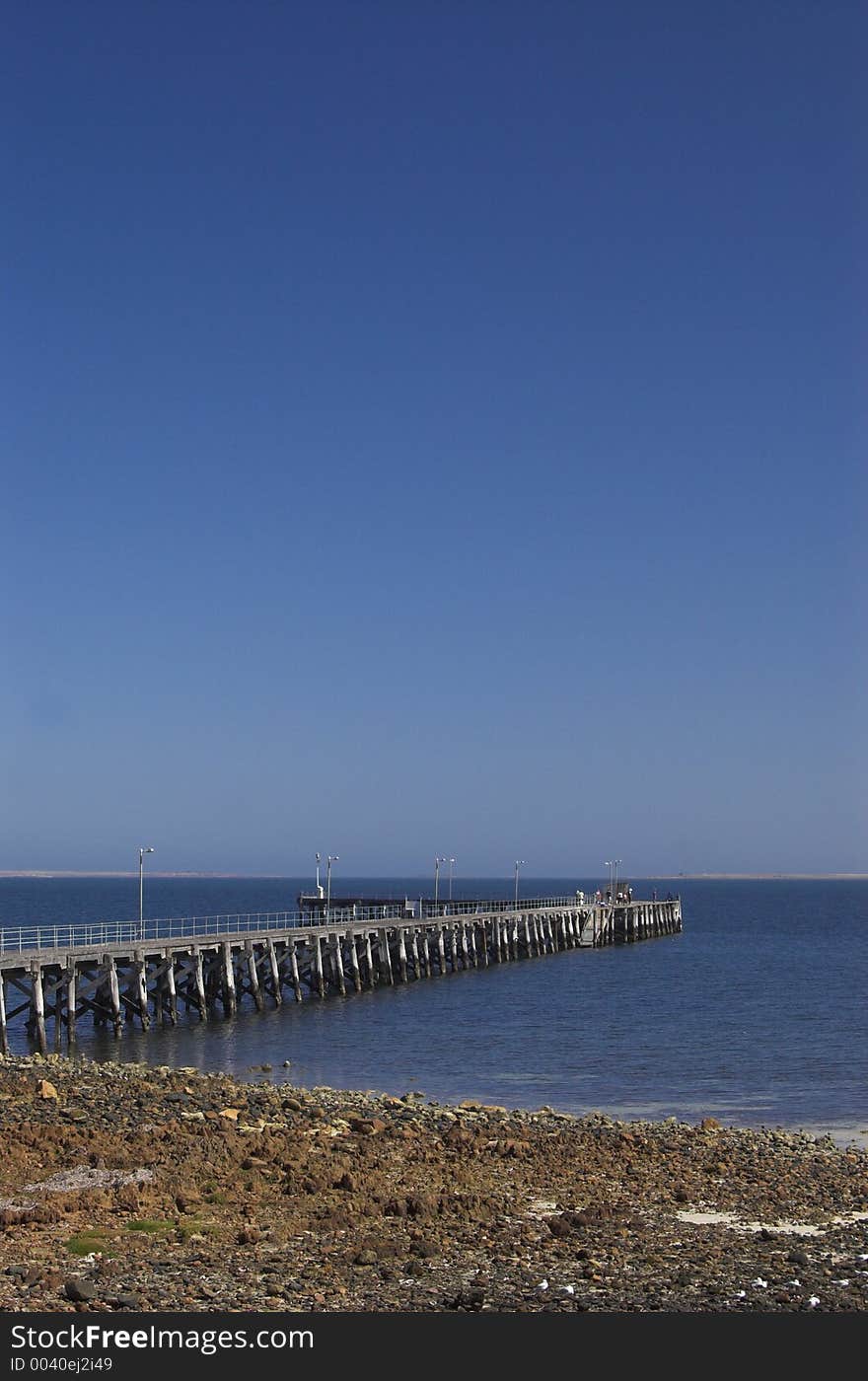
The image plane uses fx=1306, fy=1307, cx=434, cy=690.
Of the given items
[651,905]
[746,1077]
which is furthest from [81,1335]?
[651,905]

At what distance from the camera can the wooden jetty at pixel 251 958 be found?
4653 centimetres

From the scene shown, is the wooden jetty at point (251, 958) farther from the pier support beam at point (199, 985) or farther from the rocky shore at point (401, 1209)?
the rocky shore at point (401, 1209)

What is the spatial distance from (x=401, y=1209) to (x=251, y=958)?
3995cm

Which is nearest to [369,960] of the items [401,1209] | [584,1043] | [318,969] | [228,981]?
[318,969]

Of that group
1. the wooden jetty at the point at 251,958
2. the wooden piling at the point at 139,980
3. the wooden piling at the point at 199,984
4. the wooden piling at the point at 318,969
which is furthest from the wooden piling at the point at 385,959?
the wooden piling at the point at 139,980

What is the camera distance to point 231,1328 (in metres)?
13.0

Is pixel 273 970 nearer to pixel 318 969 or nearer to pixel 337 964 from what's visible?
pixel 318 969

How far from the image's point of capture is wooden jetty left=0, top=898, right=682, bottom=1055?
153 feet

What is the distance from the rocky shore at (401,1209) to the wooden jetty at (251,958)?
16411mm

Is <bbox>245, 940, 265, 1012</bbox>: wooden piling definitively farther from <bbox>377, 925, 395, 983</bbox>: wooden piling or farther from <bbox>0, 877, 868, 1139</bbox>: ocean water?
<bbox>377, 925, 395, 983</bbox>: wooden piling

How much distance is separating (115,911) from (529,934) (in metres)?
65.5

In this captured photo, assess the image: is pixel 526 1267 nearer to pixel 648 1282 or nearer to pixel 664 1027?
pixel 648 1282

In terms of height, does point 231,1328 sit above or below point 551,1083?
above

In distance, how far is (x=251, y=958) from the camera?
2315 inches
